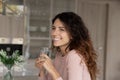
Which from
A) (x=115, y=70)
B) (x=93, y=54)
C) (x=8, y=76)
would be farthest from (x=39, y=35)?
(x=93, y=54)

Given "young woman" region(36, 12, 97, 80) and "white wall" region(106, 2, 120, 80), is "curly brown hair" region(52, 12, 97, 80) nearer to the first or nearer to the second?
"young woman" region(36, 12, 97, 80)

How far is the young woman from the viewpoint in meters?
1.28

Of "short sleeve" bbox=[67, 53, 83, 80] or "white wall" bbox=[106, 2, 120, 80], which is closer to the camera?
"short sleeve" bbox=[67, 53, 83, 80]

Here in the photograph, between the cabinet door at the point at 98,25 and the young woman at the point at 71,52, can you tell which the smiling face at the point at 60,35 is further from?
the cabinet door at the point at 98,25

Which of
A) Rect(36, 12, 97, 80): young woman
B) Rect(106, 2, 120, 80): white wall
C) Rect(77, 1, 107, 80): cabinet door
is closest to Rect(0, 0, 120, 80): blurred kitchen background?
Rect(77, 1, 107, 80): cabinet door

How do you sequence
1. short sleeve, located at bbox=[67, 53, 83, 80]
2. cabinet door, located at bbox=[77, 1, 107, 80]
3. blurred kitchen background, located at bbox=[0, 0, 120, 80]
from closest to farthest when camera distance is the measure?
1. short sleeve, located at bbox=[67, 53, 83, 80]
2. blurred kitchen background, located at bbox=[0, 0, 120, 80]
3. cabinet door, located at bbox=[77, 1, 107, 80]

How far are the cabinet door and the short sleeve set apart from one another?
4.93 m

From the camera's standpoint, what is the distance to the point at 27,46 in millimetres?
5434

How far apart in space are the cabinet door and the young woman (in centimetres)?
482

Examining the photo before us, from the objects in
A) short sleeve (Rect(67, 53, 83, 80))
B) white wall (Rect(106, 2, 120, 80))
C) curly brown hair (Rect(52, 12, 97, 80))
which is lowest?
white wall (Rect(106, 2, 120, 80))

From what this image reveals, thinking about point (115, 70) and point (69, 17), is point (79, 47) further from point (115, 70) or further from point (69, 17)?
point (115, 70)

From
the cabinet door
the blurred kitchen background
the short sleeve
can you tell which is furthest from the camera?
the cabinet door

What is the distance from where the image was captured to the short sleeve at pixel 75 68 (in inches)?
49.7

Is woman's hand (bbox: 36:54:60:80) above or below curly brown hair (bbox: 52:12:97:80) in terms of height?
below
